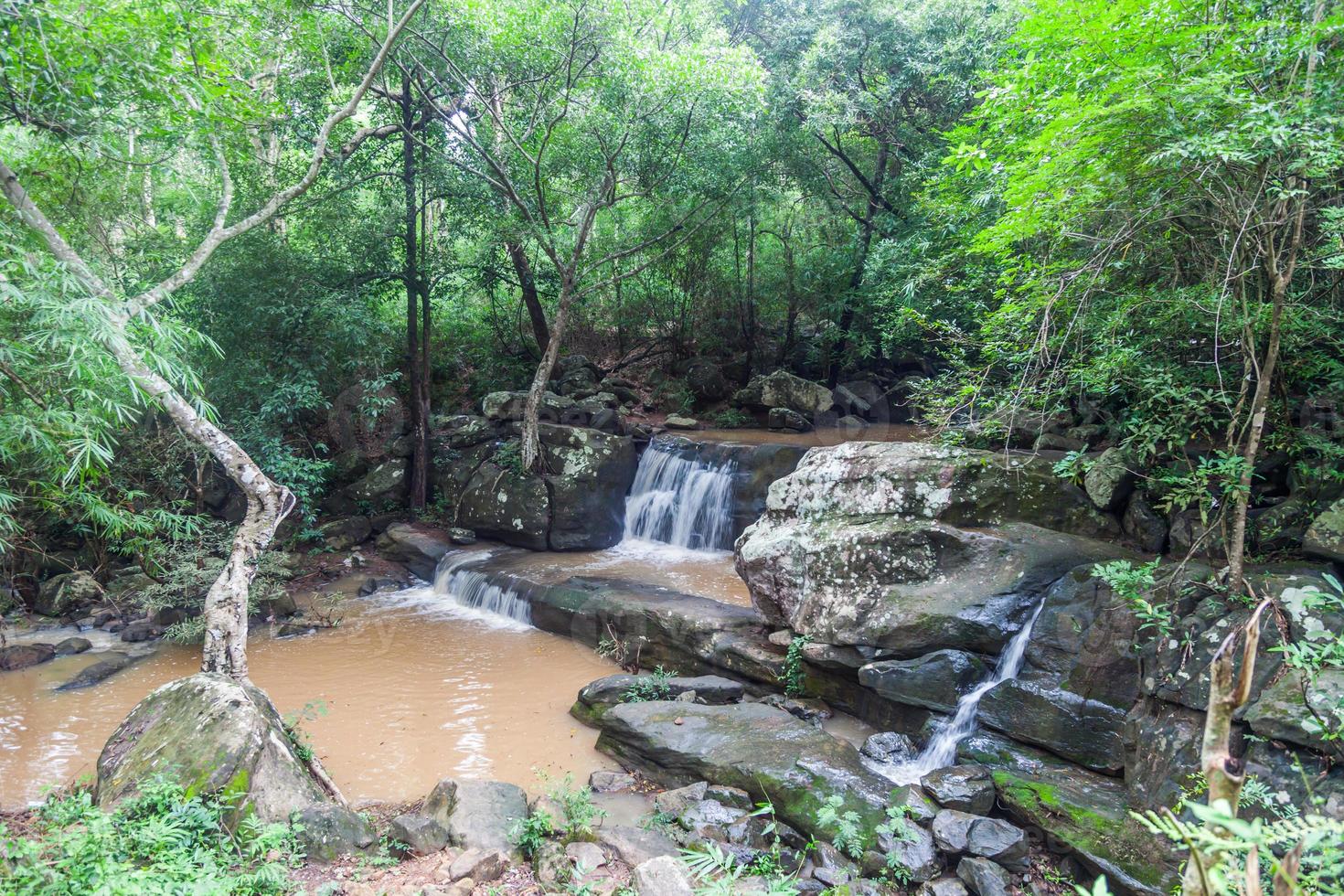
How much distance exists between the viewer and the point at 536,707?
6945 mm

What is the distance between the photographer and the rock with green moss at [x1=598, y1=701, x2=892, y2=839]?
4.96 metres

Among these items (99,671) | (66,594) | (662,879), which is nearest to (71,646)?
(99,671)

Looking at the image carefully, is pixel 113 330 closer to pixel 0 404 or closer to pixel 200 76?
pixel 0 404

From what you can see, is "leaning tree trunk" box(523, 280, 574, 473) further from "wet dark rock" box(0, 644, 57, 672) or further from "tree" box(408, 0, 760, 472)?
"wet dark rock" box(0, 644, 57, 672)

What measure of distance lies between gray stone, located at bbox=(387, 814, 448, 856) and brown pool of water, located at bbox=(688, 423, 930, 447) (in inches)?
353

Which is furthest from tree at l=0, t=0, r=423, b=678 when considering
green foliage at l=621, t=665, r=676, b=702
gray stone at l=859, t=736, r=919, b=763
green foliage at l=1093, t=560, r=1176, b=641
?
green foliage at l=1093, t=560, r=1176, b=641

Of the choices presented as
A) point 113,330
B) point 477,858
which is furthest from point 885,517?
point 113,330

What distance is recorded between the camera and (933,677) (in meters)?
5.75

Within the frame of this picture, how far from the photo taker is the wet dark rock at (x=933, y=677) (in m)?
5.70

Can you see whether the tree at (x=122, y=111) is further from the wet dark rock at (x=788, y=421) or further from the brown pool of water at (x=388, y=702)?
the wet dark rock at (x=788, y=421)

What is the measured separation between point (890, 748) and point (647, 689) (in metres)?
2.22

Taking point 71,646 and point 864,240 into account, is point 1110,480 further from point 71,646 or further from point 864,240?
point 71,646

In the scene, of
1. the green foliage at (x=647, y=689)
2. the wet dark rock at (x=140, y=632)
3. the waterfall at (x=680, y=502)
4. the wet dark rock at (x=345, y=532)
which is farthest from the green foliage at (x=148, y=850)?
the waterfall at (x=680, y=502)

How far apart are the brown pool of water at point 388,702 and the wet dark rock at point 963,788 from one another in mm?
2473
